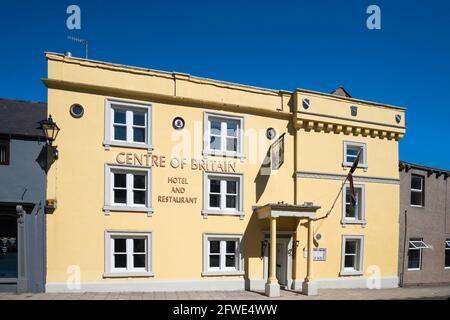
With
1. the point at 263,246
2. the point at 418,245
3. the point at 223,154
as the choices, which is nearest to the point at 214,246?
the point at 263,246

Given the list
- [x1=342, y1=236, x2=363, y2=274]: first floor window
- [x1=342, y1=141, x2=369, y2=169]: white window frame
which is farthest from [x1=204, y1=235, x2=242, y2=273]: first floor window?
[x1=342, y1=141, x2=369, y2=169]: white window frame

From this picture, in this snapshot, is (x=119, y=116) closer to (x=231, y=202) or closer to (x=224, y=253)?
(x=231, y=202)

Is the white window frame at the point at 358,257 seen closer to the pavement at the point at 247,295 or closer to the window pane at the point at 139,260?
the pavement at the point at 247,295

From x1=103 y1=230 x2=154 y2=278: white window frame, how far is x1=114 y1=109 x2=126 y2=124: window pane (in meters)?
4.48

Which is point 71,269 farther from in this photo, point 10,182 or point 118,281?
point 10,182

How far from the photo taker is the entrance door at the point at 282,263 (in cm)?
1427

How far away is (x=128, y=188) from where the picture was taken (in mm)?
12484

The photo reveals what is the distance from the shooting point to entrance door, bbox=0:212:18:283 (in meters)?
11.1

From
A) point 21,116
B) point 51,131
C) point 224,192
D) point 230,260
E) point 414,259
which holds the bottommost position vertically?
point 414,259

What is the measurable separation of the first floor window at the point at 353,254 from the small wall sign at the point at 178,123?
9739 millimetres

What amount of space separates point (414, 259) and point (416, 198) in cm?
336

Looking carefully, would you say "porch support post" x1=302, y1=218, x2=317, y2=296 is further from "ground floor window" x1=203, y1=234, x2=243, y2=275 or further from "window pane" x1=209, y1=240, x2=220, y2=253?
"window pane" x1=209, y1=240, x2=220, y2=253

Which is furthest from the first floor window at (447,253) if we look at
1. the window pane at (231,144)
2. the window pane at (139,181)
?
the window pane at (139,181)
